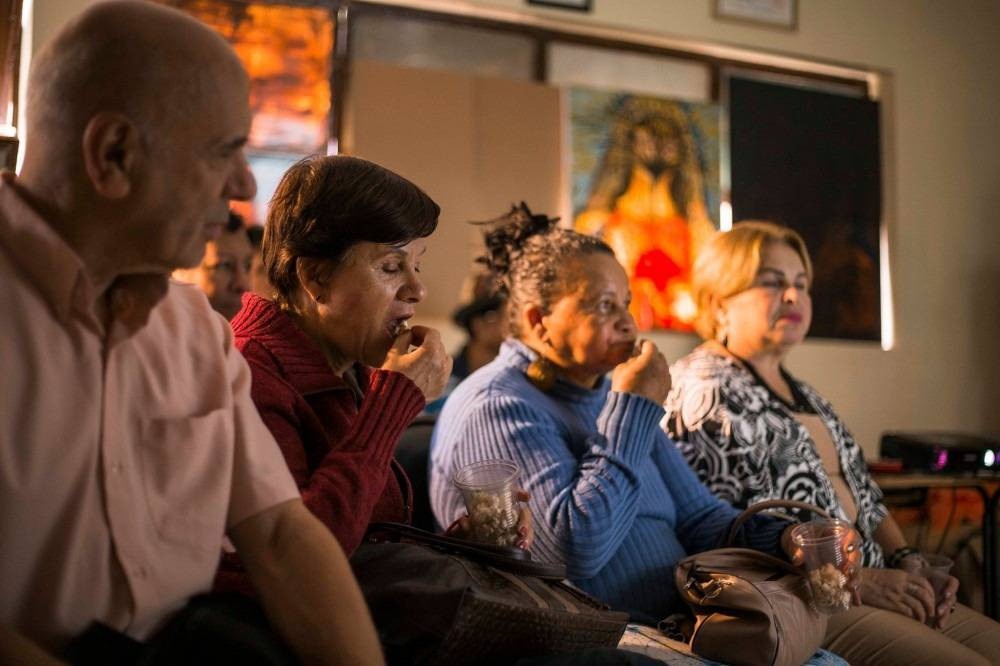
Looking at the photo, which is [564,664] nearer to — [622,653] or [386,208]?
[622,653]

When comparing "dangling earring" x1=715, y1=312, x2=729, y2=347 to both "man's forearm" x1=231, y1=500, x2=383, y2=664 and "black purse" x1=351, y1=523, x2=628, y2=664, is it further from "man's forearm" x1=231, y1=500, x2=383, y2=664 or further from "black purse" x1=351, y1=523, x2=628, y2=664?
"man's forearm" x1=231, y1=500, x2=383, y2=664

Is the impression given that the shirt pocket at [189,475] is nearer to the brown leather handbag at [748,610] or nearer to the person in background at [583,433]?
the person in background at [583,433]

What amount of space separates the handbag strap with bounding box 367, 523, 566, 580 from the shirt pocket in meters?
0.38

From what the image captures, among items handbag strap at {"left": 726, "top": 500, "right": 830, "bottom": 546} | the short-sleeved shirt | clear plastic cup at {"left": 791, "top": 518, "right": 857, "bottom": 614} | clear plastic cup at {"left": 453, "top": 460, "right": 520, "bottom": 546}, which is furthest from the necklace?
the short-sleeved shirt

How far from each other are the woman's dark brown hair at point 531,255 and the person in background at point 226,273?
3.25 ft

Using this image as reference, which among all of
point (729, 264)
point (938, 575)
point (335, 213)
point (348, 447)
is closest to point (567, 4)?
point (729, 264)

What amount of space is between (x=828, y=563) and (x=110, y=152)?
1.45 meters

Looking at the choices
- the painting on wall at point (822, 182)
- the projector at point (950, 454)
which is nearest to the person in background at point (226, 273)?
the projector at point (950, 454)

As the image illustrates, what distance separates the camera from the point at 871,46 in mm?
5434

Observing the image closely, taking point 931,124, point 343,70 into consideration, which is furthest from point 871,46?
point 343,70

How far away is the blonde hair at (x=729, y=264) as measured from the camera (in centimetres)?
282

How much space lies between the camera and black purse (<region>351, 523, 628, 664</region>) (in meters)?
1.23

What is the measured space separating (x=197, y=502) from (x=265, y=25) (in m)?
3.58

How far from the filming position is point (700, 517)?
2.24 meters
